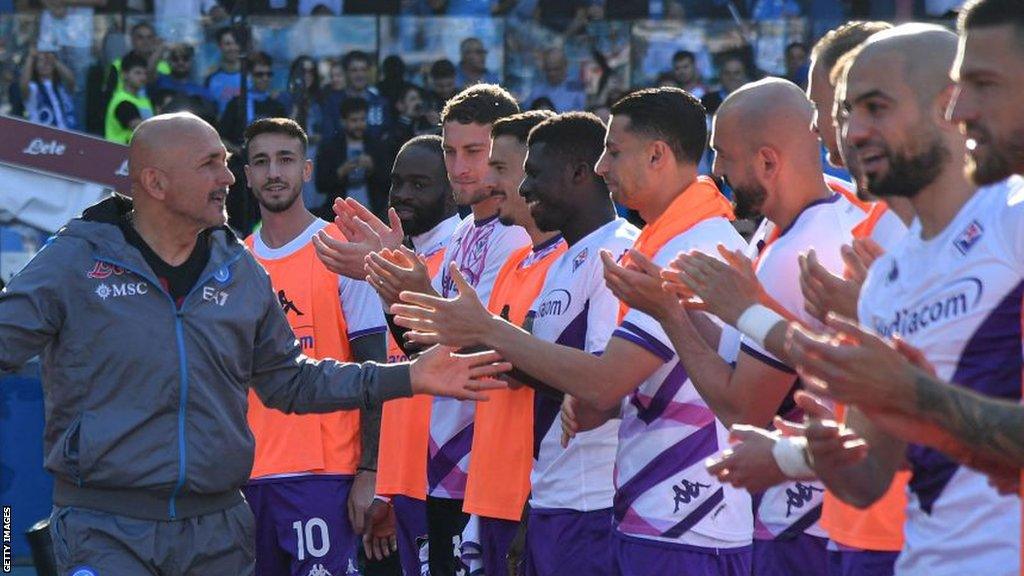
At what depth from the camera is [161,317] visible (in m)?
5.63

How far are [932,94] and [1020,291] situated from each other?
0.63 meters

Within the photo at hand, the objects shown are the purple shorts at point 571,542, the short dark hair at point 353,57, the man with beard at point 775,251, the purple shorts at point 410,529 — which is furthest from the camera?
the short dark hair at point 353,57

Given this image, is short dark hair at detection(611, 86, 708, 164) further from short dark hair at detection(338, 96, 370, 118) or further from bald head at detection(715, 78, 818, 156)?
short dark hair at detection(338, 96, 370, 118)

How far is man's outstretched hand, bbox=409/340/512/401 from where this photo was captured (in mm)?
5543

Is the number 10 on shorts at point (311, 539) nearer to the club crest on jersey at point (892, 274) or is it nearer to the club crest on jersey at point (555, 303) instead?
the club crest on jersey at point (555, 303)

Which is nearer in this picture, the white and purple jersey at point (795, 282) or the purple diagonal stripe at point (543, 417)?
the white and purple jersey at point (795, 282)

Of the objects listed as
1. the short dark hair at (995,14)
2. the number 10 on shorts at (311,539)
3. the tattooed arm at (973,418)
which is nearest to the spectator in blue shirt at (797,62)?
the number 10 on shorts at (311,539)

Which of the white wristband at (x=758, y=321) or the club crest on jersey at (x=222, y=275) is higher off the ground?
the white wristband at (x=758, y=321)

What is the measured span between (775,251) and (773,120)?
1.53ft

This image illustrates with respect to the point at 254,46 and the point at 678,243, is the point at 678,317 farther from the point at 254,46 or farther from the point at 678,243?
the point at 254,46

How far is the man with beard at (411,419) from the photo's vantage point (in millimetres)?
7320

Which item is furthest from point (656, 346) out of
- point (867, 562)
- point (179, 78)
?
point (179, 78)

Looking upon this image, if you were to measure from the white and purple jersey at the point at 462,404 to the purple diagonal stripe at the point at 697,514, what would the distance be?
1617 millimetres

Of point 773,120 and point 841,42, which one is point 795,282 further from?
point 841,42
